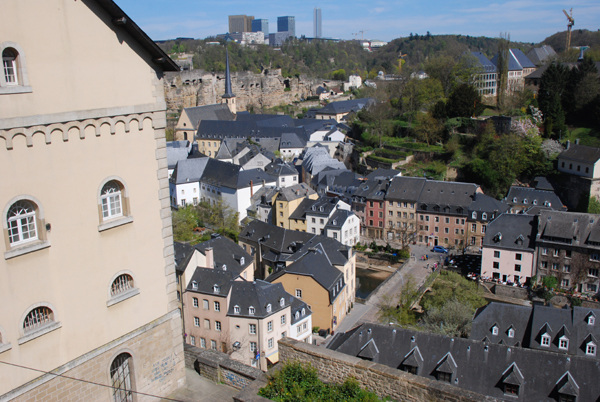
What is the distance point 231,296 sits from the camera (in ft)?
80.7

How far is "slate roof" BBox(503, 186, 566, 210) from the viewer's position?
1547 inches

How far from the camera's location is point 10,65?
6477 mm

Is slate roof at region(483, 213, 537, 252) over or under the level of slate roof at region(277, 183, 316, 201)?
under

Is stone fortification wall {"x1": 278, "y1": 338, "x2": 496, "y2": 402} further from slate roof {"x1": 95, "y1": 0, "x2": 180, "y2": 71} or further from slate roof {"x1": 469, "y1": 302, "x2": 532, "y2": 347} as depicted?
slate roof {"x1": 469, "y1": 302, "x2": 532, "y2": 347}

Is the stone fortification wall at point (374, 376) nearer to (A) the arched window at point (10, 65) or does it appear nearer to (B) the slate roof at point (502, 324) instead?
(A) the arched window at point (10, 65)

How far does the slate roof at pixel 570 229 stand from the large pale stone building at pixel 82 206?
30.6 meters

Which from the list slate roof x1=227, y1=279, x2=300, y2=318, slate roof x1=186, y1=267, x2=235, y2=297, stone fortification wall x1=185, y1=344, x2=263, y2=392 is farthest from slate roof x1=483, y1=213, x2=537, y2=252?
stone fortification wall x1=185, y1=344, x2=263, y2=392

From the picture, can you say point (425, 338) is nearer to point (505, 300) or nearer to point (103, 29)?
point (505, 300)

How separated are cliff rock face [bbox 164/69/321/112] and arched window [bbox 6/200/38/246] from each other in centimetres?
7292

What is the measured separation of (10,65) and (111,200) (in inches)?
86.8

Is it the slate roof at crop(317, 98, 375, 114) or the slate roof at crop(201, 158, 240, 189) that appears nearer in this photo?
the slate roof at crop(201, 158, 240, 189)

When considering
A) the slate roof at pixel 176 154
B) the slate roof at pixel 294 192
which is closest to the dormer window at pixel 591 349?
the slate roof at pixel 294 192

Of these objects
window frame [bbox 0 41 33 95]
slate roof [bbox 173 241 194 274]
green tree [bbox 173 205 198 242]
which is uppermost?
window frame [bbox 0 41 33 95]

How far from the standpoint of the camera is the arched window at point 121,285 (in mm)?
7957
